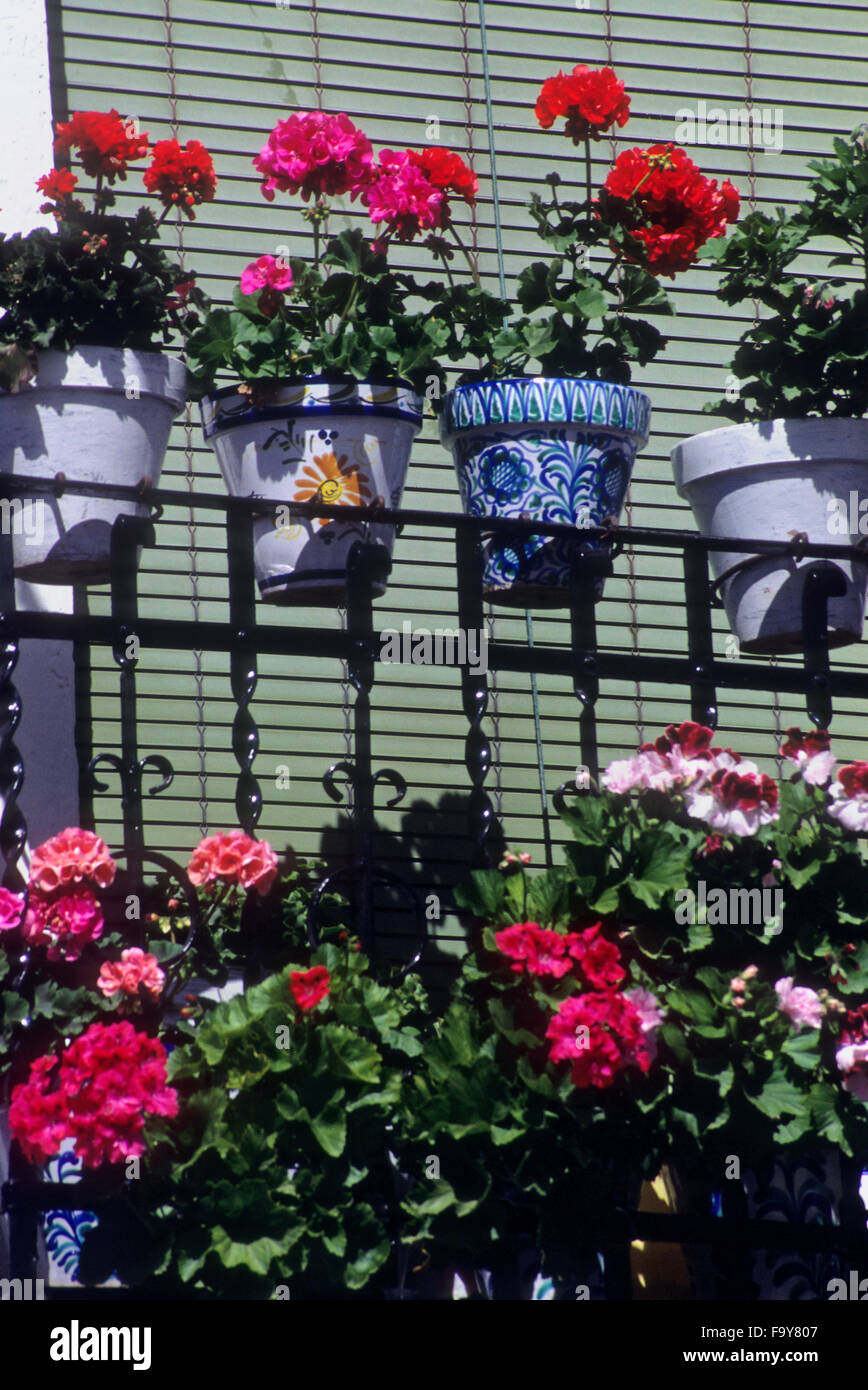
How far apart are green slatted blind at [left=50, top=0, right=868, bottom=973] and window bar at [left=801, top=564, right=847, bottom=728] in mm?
929

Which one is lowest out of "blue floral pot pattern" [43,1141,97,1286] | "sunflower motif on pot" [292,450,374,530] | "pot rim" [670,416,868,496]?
"blue floral pot pattern" [43,1141,97,1286]

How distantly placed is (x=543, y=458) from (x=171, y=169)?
1049mm

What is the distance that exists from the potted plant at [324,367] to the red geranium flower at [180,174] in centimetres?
17

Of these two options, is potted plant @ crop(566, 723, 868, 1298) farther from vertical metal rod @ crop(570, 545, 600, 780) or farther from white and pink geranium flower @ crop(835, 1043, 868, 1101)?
vertical metal rod @ crop(570, 545, 600, 780)

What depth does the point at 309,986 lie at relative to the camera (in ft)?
10.2

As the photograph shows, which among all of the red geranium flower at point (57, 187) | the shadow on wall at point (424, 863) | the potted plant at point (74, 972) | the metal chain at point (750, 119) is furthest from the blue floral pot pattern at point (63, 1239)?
the metal chain at point (750, 119)

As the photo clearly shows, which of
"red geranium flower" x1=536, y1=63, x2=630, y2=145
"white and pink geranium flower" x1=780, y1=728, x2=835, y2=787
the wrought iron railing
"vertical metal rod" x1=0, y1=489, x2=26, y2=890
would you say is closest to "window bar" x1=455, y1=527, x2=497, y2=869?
the wrought iron railing

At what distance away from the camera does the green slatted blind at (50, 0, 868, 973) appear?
180 inches

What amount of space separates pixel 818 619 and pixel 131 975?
1614mm

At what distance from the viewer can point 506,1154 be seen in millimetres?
3145

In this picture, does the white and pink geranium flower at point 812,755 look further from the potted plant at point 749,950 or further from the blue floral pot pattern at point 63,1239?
the blue floral pot pattern at point 63,1239

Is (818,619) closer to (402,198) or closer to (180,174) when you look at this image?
(402,198)
